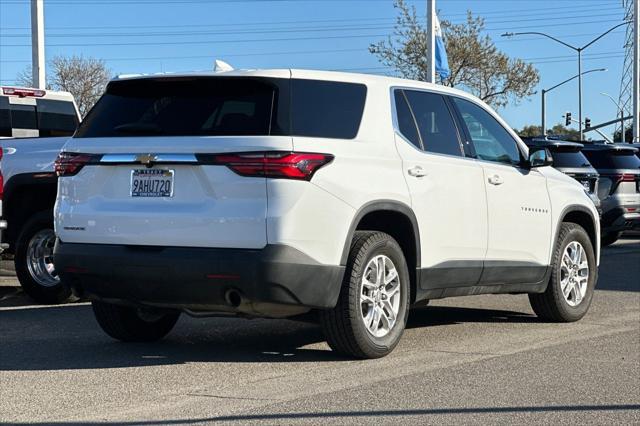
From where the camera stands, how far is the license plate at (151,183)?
6.82 meters

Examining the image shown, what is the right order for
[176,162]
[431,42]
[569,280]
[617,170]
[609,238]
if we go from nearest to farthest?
1. [176,162]
2. [569,280]
3. [617,170]
4. [609,238]
5. [431,42]

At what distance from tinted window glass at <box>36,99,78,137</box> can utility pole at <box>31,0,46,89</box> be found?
7.65 meters

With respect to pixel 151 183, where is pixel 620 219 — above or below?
below

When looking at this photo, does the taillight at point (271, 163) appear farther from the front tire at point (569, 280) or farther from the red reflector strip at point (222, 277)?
the front tire at point (569, 280)

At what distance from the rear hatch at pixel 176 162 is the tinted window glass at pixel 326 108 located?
0.30ft

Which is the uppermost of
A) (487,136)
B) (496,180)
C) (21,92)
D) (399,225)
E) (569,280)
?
(21,92)

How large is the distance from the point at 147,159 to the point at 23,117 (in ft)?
21.0

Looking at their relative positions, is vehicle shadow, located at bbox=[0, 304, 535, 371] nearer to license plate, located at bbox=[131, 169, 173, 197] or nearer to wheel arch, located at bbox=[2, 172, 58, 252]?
wheel arch, located at bbox=[2, 172, 58, 252]

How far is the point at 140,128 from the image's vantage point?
7.03 m

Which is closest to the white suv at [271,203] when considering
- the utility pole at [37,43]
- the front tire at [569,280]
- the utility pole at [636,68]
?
the front tire at [569,280]

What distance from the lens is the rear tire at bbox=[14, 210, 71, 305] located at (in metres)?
10.6

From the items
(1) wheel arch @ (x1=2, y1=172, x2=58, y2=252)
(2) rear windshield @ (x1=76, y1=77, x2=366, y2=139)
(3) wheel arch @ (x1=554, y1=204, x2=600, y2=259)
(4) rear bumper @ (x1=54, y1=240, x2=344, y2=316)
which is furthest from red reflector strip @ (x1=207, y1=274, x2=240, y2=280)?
(1) wheel arch @ (x1=2, y1=172, x2=58, y2=252)

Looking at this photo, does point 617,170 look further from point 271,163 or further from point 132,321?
point 271,163

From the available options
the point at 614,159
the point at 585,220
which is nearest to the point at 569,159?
the point at 614,159
